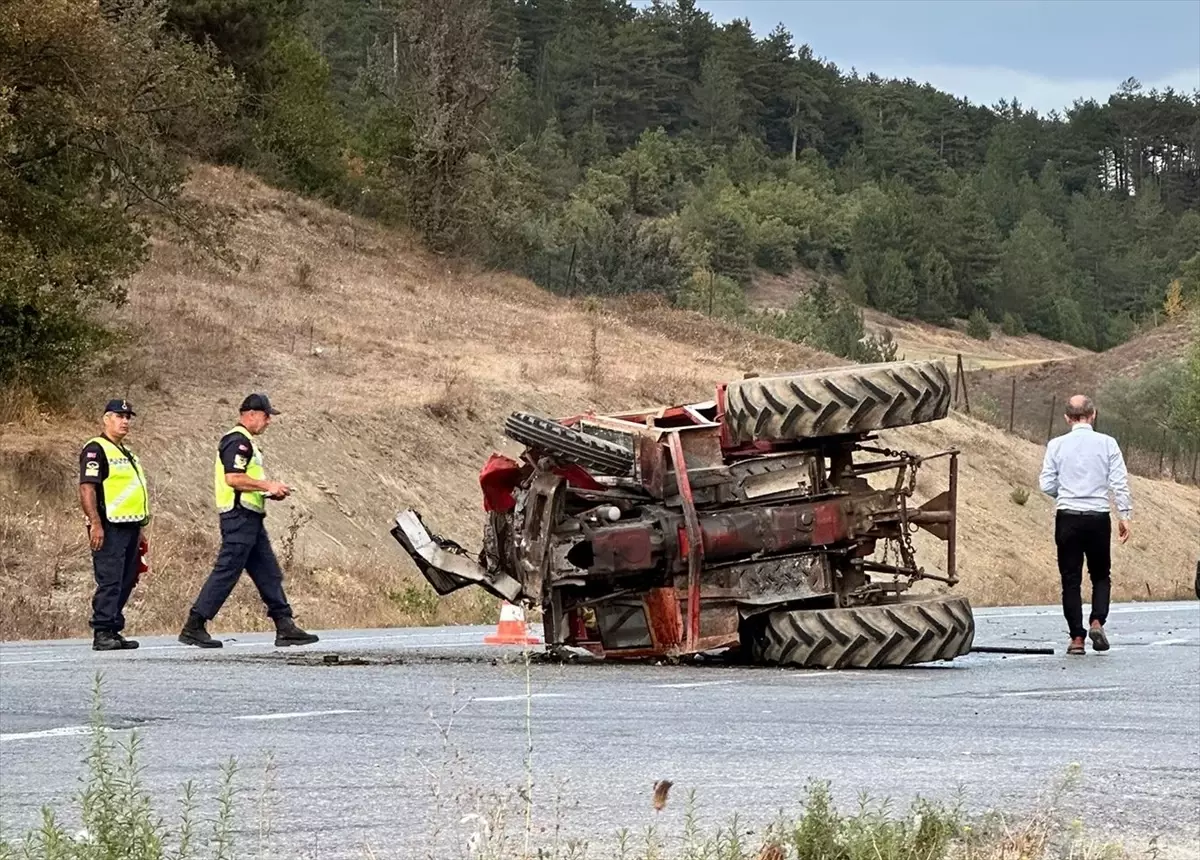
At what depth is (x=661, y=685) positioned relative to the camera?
11.2m

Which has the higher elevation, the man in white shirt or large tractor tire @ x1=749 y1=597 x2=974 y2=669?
the man in white shirt

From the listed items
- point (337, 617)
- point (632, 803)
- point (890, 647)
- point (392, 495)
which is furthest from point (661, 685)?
point (392, 495)

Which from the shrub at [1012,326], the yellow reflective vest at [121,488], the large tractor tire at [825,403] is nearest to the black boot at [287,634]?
the yellow reflective vest at [121,488]

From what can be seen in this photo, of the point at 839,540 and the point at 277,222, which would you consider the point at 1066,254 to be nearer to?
the point at 277,222

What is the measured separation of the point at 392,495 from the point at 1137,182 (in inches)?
5439

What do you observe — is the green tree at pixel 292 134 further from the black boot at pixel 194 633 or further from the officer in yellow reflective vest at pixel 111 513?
the black boot at pixel 194 633

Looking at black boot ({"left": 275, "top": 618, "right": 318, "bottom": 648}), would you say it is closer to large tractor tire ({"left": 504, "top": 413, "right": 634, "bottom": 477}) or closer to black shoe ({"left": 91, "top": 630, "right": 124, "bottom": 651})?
black shoe ({"left": 91, "top": 630, "right": 124, "bottom": 651})

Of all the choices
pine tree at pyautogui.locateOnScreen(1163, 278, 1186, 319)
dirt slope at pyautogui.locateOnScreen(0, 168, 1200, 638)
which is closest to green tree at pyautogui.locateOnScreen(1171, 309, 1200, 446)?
dirt slope at pyautogui.locateOnScreen(0, 168, 1200, 638)

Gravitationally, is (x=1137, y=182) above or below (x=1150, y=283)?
above

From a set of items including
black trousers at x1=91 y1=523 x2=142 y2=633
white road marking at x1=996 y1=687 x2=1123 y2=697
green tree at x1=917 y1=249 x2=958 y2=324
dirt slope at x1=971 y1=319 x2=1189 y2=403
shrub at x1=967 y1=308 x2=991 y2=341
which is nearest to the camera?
white road marking at x1=996 y1=687 x2=1123 y2=697

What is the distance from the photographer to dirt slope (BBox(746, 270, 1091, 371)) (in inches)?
3762

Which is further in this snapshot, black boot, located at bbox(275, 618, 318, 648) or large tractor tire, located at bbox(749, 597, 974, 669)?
black boot, located at bbox(275, 618, 318, 648)

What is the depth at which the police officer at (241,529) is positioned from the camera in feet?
42.8

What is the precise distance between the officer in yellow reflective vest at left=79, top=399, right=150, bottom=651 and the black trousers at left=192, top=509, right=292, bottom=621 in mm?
712
